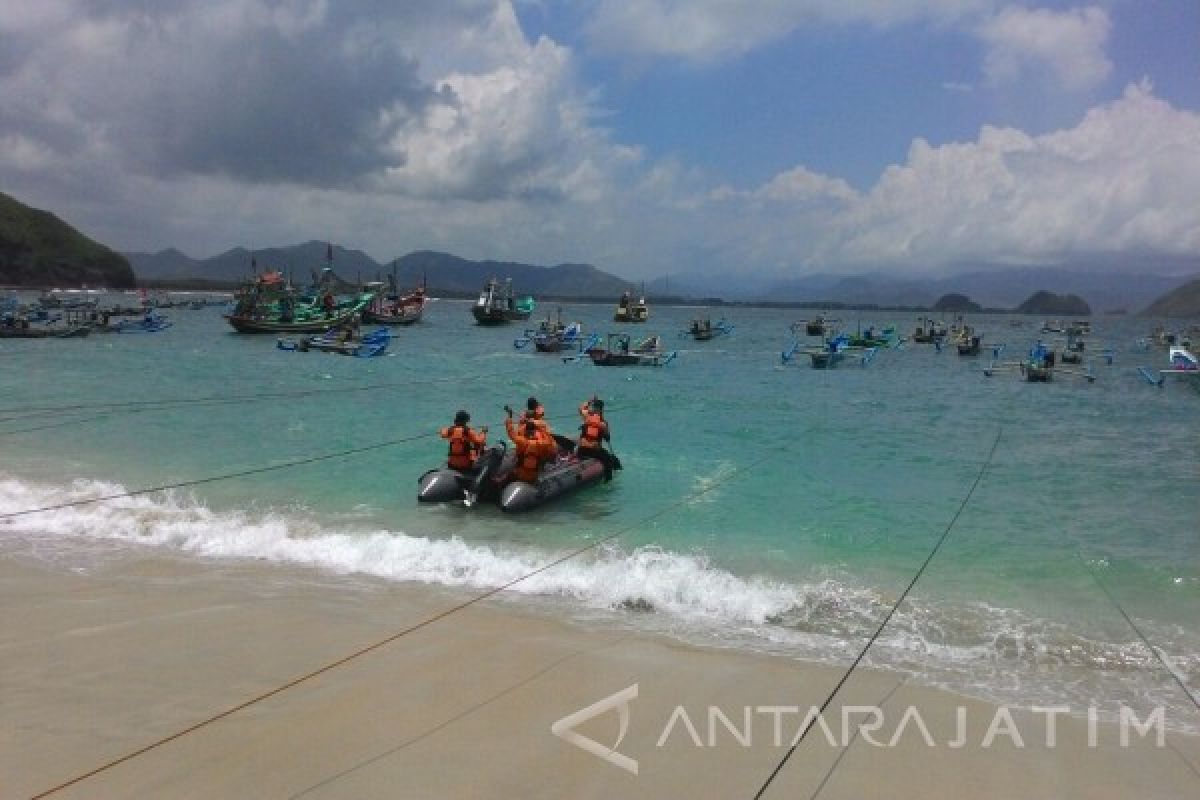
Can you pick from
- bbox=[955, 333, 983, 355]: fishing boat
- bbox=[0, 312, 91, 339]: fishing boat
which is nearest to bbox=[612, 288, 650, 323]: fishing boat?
bbox=[955, 333, 983, 355]: fishing boat

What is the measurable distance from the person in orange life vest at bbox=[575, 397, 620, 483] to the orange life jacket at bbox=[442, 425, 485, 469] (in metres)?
2.48

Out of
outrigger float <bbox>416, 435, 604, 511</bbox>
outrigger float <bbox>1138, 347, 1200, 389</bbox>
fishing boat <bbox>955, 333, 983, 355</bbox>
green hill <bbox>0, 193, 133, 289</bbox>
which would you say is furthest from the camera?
green hill <bbox>0, 193, 133, 289</bbox>

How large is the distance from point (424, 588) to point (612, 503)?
551 cm

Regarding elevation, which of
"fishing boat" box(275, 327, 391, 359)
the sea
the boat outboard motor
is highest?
"fishing boat" box(275, 327, 391, 359)

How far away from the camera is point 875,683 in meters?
6.65

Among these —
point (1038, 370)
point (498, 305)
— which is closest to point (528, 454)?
point (1038, 370)

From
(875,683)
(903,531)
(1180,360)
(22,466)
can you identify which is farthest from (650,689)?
(1180,360)

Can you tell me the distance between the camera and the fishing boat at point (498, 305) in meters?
73.6

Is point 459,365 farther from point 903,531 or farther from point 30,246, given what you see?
point 30,246

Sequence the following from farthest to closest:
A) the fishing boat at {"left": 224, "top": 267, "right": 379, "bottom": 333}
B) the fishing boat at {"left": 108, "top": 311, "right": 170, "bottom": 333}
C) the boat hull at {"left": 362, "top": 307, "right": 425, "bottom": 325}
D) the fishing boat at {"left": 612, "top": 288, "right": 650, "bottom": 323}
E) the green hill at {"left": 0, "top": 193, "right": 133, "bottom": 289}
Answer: the green hill at {"left": 0, "top": 193, "right": 133, "bottom": 289}, the fishing boat at {"left": 612, "top": 288, "right": 650, "bottom": 323}, the boat hull at {"left": 362, "top": 307, "right": 425, "bottom": 325}, the fishing boat at {"left": 108, "top": 311, "right": 170, "bottom": 333}, the fishing boat at {"left": 224, "top": 267, "right": 379, "bottom": 333}

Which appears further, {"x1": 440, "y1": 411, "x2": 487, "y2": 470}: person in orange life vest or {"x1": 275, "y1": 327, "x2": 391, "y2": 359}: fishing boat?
{"x1": 275, "y1": 327, "x2": 391, "y2": 359}: fishing boat

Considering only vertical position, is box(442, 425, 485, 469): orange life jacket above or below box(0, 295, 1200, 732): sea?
above

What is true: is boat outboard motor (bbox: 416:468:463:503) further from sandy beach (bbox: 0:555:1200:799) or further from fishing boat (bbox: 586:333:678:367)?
fishing boat (bbox: 586:333:678:367)

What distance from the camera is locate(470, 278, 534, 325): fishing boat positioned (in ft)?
241
